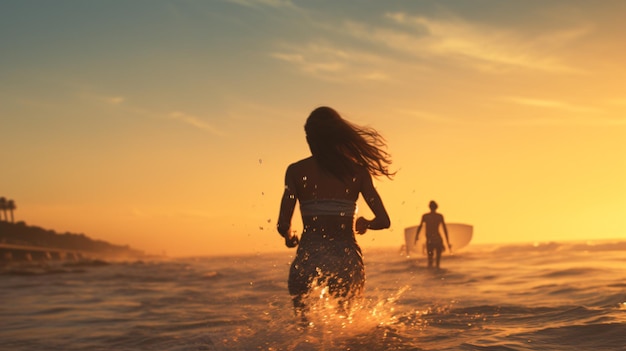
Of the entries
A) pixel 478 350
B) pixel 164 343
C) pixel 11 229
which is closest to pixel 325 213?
pixel 478 350

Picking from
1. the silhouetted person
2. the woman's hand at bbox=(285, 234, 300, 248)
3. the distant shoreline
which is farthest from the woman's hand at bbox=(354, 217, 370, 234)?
the distant shoreline

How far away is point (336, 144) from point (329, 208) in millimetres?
511

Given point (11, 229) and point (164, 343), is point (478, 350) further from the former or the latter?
point (11, 229)

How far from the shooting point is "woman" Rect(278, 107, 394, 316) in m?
4.97

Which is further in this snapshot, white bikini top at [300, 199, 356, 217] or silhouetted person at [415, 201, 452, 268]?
silhouetted person at [415, 201, 452, 268]

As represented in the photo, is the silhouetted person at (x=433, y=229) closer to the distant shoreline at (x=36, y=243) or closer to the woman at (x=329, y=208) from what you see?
the woman at (x=329, y=208)

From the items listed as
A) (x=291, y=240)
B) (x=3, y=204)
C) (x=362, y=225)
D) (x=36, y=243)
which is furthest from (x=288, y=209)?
(x=3, y=204)

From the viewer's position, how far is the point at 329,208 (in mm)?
4965

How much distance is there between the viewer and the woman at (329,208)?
196 inches

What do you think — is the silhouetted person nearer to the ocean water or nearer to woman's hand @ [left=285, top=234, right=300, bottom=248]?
the ocean water

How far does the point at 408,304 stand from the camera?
31.8 feet

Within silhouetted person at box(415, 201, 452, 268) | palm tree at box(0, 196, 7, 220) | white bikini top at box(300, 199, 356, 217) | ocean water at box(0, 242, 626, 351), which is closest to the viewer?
white bikini top at box(300, 199, 356, 217)

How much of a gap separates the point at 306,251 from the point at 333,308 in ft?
1.60

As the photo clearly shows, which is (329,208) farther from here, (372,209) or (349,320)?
(349,320)
